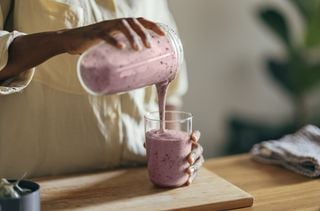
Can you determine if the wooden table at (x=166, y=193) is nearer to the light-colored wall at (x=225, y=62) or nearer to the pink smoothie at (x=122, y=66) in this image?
the pink smoothie at (x=122, y=66)

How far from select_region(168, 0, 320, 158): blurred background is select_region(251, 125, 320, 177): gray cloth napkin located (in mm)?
1028

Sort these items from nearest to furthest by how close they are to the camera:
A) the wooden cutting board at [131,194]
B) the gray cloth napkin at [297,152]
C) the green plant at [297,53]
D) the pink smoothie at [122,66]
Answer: the pink smoothie at [122,66] < the wooden cutting board at [131,194] < the gray cloth napkin at [297,152] < the green plant at [297,53]

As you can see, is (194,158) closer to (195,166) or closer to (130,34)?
(195,166)

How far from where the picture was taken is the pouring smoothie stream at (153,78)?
2.73 feet

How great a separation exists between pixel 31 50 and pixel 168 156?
284 mm

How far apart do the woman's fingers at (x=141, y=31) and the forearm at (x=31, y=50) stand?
0.37ft

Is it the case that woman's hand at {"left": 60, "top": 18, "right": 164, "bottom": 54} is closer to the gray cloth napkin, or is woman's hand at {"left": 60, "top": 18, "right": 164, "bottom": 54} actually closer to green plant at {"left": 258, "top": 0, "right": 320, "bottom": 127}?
the gray cloth napkin

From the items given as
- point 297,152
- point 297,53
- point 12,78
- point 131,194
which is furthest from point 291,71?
point 12,78

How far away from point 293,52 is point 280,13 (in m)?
0.16

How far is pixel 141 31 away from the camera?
0.88m

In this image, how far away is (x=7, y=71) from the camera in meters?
0.95

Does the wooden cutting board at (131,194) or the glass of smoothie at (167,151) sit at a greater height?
the glass of smoothie at (167,151)

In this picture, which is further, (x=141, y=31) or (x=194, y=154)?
(x=194, y=154)

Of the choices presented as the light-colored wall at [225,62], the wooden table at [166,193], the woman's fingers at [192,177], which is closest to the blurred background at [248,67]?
the light-colored wall at [225,62]
